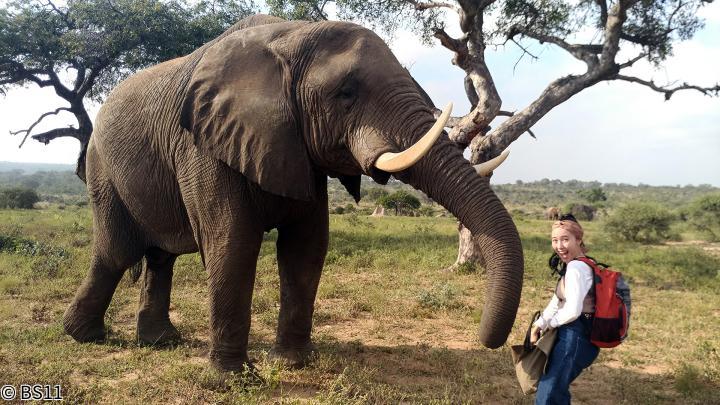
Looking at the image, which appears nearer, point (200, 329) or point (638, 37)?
point (200, 329)

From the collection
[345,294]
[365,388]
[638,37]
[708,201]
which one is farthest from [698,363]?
[708,201]

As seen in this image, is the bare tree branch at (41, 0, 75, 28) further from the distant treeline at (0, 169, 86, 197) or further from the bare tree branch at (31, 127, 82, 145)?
the distant treeline at (0, 169, 86, 197)

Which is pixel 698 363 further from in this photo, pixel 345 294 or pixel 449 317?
pixel 345 294

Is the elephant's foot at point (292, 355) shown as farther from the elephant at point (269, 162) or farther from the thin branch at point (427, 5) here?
the thin branch at point (427, 5)

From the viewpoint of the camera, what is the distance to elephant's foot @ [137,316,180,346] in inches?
208

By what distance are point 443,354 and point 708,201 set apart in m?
24.9

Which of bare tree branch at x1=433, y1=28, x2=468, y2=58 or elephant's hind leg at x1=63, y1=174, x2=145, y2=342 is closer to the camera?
elephant's hind leg at x1=63, y1=174, x2=145, y2=342

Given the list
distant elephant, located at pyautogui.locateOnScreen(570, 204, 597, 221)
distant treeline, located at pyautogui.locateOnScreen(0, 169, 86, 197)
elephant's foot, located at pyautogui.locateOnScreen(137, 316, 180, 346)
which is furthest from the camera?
distant treeline, located at pyautogui.locateOnScreen(0, 169, 86, 197)

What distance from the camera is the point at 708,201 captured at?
24.5 m

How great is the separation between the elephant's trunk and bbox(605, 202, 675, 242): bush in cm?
1873

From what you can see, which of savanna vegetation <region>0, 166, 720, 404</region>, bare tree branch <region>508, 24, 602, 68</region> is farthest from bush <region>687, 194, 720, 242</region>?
bare tree branch <region>508, 24, 602, 68</region>

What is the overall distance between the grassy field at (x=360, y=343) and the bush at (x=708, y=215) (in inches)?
533

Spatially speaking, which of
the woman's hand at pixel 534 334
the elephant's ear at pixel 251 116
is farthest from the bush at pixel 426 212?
the woman's hand at pixel 534 334

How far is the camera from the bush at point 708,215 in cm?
2197
